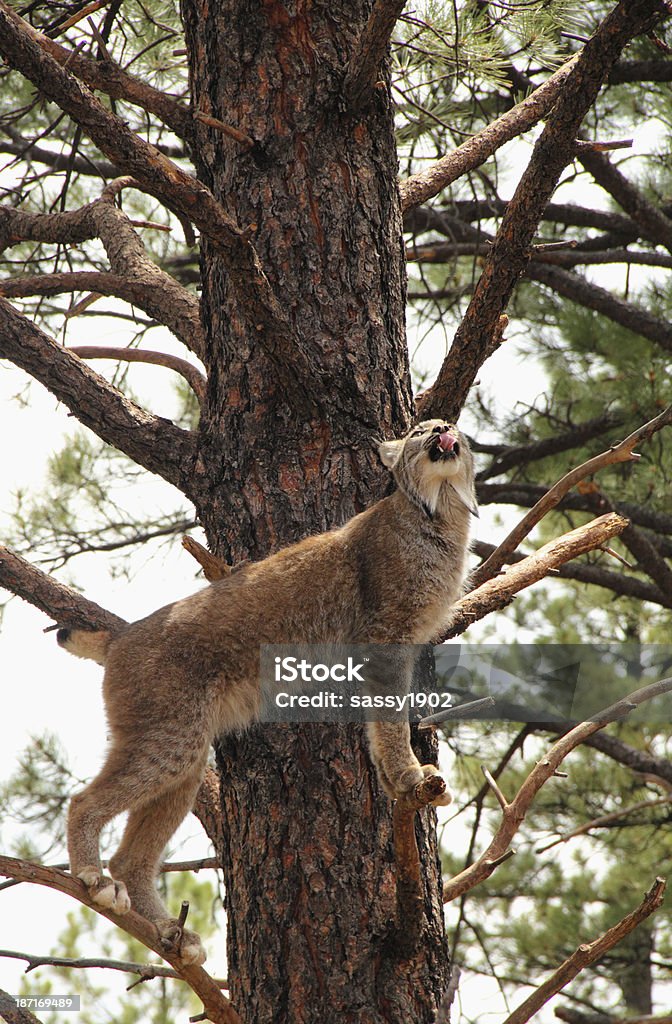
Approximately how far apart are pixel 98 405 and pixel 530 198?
1.76m

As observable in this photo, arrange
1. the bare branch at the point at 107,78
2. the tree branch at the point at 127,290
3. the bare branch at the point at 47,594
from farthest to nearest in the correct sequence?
1. the tree branch at the point at 127,290
2. the bare branch at the point at 47,594
3. the bare branch at the point at 107,78

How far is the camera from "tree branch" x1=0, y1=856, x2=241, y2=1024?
2.83m

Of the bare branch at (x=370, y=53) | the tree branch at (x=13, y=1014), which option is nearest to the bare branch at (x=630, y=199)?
the bare branch at (x=370, y=53)

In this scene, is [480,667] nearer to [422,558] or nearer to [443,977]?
[422,558]

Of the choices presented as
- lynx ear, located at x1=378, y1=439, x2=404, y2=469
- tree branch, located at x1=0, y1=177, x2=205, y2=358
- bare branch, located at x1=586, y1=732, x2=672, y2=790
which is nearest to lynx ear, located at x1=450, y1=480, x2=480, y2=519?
lynx ear, located at x1=378, y1=439, x2=404, y2=469

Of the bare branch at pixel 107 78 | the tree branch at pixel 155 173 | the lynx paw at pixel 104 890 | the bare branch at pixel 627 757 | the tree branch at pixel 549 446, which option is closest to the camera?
the tree branch at pixel 155 173

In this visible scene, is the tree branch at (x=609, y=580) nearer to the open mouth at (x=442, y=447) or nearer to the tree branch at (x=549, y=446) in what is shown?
the tree branch at (x=549, y=446)

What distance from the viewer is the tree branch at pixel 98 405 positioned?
154 inches

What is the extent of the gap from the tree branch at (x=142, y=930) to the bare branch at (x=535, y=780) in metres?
0.98

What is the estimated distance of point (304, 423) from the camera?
3895 mm

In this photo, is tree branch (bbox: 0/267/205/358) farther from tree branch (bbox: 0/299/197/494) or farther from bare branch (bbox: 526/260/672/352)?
bare branch (bbox: 526/260/672/352)

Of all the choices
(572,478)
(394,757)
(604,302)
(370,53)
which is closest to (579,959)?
(394,757)

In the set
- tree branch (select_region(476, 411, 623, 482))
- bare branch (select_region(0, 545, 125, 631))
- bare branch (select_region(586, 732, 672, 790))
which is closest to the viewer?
bare branch (select_region(0, 545, 125, 631))

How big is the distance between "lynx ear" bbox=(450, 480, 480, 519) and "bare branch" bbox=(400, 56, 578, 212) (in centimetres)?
129
